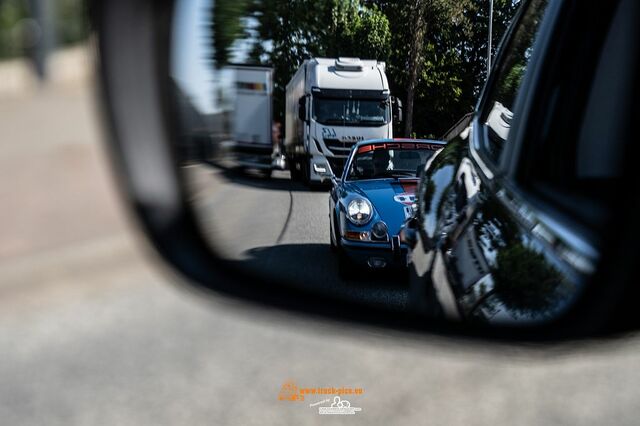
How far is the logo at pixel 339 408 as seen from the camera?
5.70 meters

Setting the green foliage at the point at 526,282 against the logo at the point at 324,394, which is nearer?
the green foliage at the point at 526,282

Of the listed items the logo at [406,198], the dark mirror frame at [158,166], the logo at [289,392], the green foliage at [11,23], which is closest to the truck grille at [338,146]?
the logo at [406,198]

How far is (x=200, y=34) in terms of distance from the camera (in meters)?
1.16

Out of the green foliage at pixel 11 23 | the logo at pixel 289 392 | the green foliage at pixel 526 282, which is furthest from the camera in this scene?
the green foliage at pixel 11 23

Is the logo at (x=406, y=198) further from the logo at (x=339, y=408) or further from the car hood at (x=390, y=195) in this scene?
the logo at (x=339, y=408)

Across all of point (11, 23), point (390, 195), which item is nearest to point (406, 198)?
point (390, 195)

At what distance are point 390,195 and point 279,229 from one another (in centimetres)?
19

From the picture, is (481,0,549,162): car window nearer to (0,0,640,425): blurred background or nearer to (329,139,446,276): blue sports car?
(329,139,446,276): blue sports car

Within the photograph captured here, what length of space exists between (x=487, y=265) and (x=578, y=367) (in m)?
5.87

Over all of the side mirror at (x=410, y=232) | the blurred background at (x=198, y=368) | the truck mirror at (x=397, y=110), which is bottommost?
the blurred background at (x=198, y=368)

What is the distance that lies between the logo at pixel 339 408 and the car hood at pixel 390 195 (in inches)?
182

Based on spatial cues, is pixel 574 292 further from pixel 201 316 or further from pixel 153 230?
pixel 201 316

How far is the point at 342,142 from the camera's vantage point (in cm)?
121

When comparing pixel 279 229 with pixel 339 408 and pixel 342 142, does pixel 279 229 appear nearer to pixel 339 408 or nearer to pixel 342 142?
pixel 342 142
